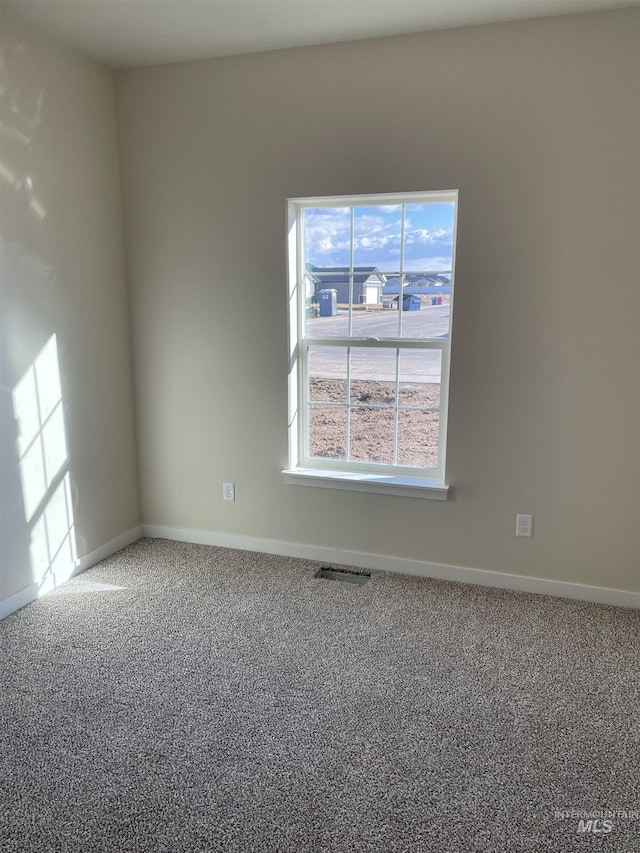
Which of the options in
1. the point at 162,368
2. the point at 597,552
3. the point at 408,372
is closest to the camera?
the point at 597,552

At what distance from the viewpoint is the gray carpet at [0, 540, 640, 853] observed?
5.44 feet

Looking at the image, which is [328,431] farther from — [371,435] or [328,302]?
[328,302]

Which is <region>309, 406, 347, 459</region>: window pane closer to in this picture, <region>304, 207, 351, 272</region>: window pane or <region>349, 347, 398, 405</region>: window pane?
<region>349, 347, 398, 405</region>: window pane

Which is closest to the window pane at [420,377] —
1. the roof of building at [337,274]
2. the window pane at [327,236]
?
the roof of building at [337,274]

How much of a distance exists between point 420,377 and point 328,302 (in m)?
0.64

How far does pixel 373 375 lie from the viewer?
3176 millimetres

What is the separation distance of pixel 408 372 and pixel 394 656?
1415 mm

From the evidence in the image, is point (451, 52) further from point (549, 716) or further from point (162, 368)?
point (549, 716)

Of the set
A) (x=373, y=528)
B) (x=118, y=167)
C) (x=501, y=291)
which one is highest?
(x=118, y=167)

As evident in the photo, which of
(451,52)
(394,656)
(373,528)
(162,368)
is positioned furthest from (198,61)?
(394,656)

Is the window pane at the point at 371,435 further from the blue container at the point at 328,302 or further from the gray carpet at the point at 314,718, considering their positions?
the gray carpet at the point at 314,718

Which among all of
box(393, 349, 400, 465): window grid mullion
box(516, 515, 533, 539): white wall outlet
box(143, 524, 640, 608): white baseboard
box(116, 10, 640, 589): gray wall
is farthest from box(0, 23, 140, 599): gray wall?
box(516, 515, 533, 539): white wall outlet

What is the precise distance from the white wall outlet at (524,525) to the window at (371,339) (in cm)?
40

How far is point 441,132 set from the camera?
2736 mm
